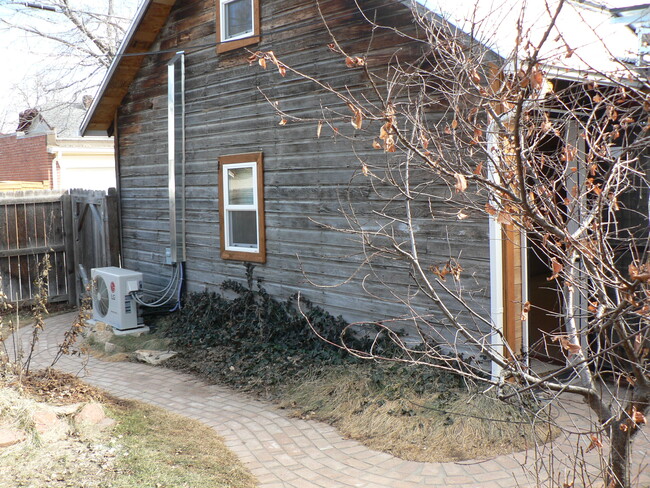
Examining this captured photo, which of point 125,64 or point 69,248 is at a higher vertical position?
point 125,64

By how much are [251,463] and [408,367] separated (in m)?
1.87

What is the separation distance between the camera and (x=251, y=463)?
546cm

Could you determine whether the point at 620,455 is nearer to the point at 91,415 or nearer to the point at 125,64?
the point at 91,415

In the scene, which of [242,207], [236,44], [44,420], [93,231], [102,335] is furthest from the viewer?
[93,231]

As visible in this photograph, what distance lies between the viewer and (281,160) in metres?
8.62

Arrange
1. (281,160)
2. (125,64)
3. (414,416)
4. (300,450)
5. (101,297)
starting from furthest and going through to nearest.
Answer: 1. (125,64)
2. (101,297)
3. (281,160)
4. (414,416)
5. (300,450)

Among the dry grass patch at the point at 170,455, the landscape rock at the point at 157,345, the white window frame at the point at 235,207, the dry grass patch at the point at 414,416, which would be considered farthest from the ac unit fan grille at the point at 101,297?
the dry grass patch at the point at 414,416

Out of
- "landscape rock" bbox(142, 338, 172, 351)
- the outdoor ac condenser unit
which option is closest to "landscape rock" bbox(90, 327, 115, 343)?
the outdoor ac condenser unit

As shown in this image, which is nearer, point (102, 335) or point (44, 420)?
point (44, 420)

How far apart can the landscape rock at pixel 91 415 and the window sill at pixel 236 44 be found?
16.6 ft

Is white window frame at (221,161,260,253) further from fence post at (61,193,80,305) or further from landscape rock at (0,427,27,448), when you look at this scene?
fence post at (61,193,80,305)

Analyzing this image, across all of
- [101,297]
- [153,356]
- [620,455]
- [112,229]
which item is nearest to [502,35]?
[620,455]

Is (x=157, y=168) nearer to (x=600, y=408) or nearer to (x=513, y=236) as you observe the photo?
(x=513, y=236)

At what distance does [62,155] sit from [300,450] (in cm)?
2363
